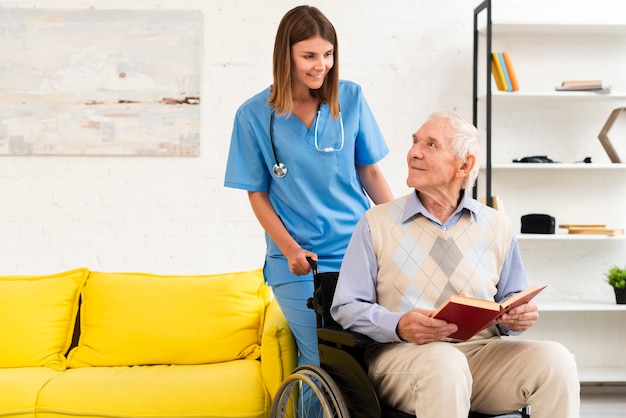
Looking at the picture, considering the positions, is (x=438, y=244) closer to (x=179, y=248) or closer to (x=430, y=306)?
(x=430, y=306)

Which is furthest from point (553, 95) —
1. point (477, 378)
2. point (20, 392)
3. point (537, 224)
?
point (20, 392)

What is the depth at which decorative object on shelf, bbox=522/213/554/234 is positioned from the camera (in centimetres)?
390

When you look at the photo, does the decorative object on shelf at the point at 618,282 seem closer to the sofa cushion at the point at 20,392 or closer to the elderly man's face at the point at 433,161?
the elderly man's face at the point at 433,161

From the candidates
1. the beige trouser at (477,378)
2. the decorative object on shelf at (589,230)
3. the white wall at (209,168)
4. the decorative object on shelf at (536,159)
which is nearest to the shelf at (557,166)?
the decorative object on shelf at (536,159)

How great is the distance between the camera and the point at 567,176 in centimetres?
418

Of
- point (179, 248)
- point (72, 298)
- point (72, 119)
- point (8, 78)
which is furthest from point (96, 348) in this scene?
point (8, 78)

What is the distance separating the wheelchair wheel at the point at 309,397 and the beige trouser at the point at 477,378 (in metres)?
0.11

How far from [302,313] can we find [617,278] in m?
2.20

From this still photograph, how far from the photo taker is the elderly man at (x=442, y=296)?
1793 millimetres

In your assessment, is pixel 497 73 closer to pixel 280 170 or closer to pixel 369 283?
pixel 280 170

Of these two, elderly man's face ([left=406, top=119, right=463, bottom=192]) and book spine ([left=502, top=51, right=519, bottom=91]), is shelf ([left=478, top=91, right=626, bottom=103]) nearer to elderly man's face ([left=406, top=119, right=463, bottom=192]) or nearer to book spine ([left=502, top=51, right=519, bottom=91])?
book spine ([left=502, top=51, right=519, bottom=91])

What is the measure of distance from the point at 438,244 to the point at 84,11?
2614 mm

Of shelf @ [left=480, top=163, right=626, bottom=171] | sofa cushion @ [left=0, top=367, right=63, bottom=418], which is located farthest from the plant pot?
sofa cushion @ [left=0, top=367, right=63, bottom=418]

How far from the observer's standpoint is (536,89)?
13.6ft
